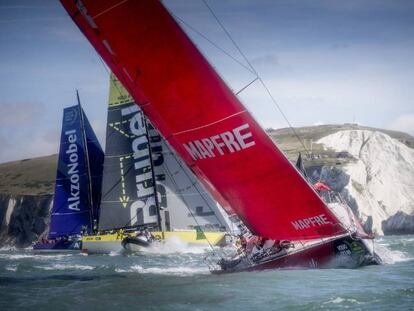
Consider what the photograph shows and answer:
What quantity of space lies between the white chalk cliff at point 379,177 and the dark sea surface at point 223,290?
51.9 meters

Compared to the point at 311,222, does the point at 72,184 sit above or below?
above

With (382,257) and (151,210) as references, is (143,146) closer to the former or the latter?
(151,210)

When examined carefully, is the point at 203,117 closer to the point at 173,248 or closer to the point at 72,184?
the point at 173,248

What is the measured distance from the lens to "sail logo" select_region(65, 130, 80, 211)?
49062mm

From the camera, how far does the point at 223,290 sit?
1736cm

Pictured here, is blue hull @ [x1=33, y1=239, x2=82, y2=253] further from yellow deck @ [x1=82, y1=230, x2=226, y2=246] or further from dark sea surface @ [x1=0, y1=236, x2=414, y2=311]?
dark sea surface @ [x1=0, y1=236, x2=414, y2=311]

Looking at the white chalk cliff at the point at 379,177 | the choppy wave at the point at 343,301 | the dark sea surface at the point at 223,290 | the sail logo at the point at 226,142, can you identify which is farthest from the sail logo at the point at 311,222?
the white chalk cliff at the point at 379,177

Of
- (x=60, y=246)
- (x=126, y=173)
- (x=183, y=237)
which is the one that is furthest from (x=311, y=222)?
(x=60, y=246)

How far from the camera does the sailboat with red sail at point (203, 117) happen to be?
57.7 ft

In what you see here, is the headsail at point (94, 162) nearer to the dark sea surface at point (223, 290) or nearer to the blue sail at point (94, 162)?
the blue sail at point (94, 162)

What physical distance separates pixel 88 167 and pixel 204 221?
1317 cm

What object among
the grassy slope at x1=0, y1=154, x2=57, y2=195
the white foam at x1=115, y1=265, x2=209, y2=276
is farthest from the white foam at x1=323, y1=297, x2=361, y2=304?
the grassy slope at x1=0, y1=154, x2=57, y2=195

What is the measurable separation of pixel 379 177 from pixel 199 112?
225ft

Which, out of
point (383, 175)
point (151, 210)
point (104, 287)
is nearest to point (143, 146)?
point (151, 210)
